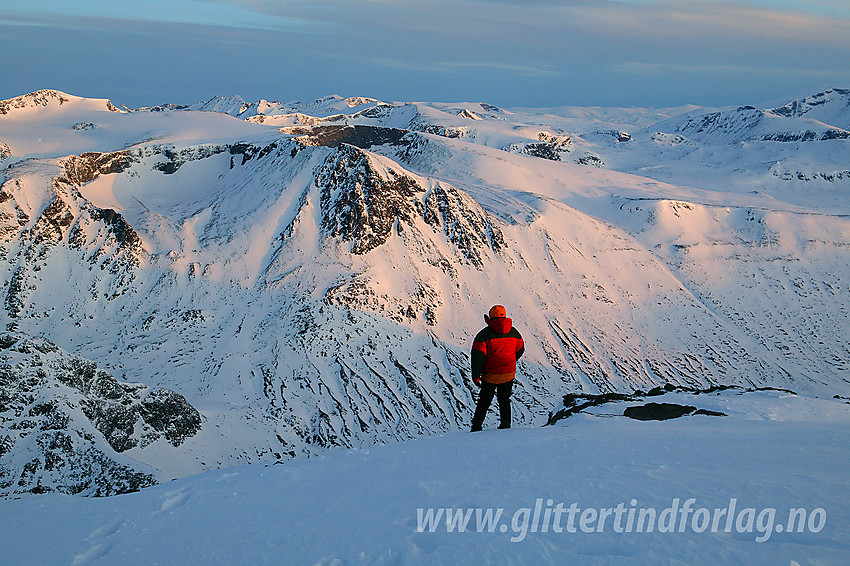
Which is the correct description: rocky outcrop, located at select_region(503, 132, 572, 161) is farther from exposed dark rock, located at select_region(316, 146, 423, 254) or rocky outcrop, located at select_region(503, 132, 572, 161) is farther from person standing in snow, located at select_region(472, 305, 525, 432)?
person standing in snow, located at select_region(472, 305, 525, 432)

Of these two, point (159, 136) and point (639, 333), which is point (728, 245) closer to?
point (639, 333)

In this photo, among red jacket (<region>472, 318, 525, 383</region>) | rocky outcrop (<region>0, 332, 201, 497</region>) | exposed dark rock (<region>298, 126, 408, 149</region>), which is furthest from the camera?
exposed dark rock (<region>298, 126, 408, 149</region>)

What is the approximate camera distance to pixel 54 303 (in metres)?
69.3

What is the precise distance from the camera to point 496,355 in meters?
13.4

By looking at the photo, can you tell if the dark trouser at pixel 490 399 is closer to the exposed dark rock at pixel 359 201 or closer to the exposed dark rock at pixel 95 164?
the exposed dark rock at pixel 359 201

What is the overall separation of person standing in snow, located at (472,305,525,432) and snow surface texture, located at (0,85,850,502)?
40.9m

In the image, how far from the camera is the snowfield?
22.5 feet

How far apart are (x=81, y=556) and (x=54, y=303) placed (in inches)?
3001

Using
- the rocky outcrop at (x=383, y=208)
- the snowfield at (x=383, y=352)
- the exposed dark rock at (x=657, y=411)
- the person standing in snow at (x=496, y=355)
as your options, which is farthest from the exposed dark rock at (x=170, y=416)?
the exposed dark rock at (x=657, y=411)

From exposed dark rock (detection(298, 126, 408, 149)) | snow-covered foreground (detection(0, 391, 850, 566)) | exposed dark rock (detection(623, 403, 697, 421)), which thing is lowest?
exposed dark rock (detection(623, 403, 697, 421))

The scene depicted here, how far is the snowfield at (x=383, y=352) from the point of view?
6.84m

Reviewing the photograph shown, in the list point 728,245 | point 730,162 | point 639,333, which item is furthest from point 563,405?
point 730,162

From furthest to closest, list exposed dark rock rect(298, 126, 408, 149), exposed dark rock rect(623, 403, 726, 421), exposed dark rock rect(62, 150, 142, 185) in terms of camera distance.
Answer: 1. exposed dark rock rect(298, 126, 408, 149)
2. exposed dark rock rect(62, 150, 142, 185)
3. exposed dark rock rect(623, 403, 726, 421)

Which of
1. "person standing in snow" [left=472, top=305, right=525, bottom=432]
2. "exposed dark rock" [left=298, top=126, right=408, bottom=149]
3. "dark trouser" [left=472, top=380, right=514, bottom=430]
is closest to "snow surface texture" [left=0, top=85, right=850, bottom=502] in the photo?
"exposed dark rock" [left=298, top=126, right=408, bottom=149]
